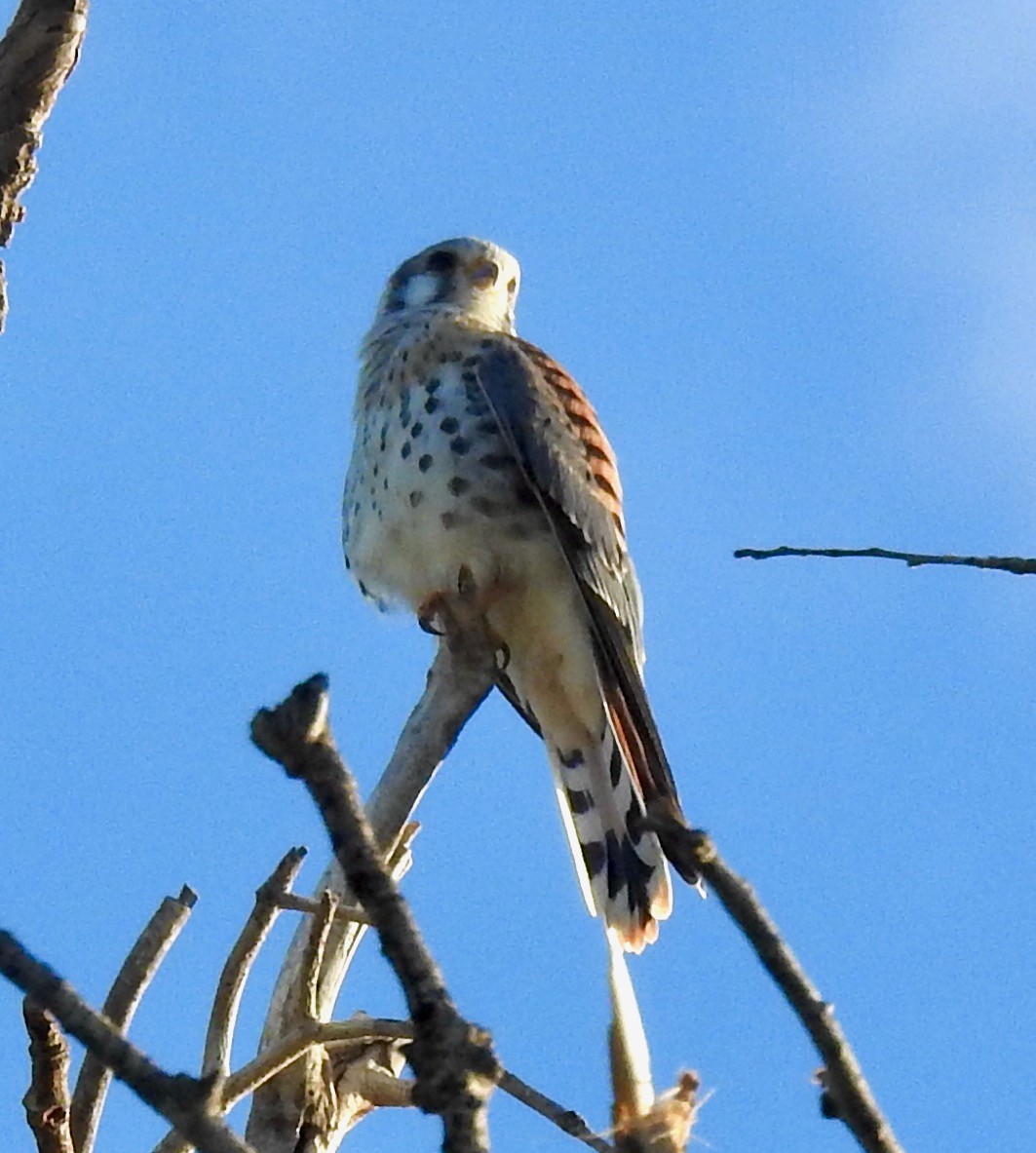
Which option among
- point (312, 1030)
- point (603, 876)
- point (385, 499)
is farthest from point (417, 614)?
point (312, 1030)

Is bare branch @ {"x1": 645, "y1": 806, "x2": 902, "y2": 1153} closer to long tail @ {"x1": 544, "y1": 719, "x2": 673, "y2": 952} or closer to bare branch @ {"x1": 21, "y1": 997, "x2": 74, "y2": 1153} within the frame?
bare branch @ {"x1": 21, "y1": 997, "x2": 74, "y2": 1153}

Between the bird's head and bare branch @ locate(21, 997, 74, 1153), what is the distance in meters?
4.05

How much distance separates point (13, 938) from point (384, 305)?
4.90 metres

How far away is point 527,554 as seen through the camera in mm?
5047

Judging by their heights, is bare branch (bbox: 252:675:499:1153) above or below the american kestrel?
below

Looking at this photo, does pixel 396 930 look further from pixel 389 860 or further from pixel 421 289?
pixel 421 289

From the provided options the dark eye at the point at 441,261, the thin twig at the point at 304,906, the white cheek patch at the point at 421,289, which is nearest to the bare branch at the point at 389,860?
the thin twig at the point at 304,906

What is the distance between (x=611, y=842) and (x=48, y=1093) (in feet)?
→ 8.44

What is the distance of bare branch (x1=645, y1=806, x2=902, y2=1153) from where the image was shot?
1597 mm

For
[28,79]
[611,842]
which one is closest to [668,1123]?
[28,79]

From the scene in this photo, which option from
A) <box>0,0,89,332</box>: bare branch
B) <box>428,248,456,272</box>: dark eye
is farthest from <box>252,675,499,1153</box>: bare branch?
<box>428,248,456,272</box>: dark eye

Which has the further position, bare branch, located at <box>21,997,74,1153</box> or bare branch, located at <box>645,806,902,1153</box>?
bare branch, located at <box>21,997,74,1153</box>

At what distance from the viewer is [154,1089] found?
1573 mm

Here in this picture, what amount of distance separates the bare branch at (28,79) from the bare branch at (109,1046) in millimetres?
904
